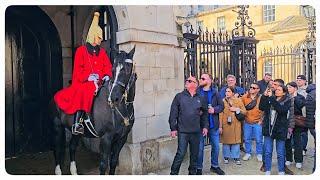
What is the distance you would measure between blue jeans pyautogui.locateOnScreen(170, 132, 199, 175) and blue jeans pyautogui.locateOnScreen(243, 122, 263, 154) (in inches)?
52.8

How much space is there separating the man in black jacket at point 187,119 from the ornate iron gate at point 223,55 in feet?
4.30

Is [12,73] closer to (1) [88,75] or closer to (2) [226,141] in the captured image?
(1) [88,75]

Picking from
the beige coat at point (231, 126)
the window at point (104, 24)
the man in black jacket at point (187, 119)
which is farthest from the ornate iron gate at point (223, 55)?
the man in black jacket at point (187, 119)

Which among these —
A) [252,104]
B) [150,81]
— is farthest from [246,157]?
[150,81]

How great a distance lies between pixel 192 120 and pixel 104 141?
3.04 ft

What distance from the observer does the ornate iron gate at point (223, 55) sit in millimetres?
5446

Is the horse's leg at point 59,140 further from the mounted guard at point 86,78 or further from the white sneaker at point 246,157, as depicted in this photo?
the white sneaker at point 246,157

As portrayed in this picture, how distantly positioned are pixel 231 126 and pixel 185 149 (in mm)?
1145

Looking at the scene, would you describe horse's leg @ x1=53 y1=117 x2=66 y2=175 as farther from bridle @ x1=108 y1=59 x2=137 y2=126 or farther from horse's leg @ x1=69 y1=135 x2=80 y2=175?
bridle @ x1=108 y1=59 x2=137 y2=126

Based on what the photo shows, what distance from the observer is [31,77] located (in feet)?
17.7

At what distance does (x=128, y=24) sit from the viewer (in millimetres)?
4238

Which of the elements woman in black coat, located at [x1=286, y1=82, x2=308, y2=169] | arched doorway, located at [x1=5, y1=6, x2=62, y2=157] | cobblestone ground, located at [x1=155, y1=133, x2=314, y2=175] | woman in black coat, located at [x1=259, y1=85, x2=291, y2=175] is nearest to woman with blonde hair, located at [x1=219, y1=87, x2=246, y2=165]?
cobblestone ground, located at [x1=155, y1=133, x2=314, y2=175]
